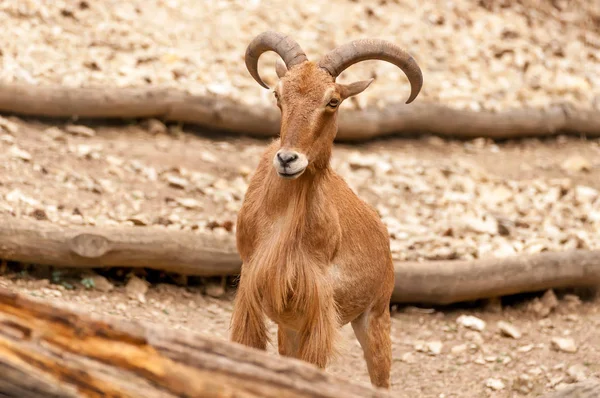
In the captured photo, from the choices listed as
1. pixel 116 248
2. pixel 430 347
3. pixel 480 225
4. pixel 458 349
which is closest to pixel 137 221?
pixel 116 248

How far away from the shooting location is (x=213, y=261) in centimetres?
839

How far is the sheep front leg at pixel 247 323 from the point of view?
6316 mm

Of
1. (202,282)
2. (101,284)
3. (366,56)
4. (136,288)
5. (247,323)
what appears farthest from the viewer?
(202,282)

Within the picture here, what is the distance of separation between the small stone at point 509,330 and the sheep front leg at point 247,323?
10.9ft

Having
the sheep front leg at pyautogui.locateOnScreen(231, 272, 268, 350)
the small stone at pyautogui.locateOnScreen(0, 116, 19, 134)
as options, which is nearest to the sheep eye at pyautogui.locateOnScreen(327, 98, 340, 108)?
the sheep front leg at pyautogui.locateOnScreen(231, 272, 268, 350)

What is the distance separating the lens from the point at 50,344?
14.3ft

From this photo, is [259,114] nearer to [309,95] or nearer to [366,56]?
[366,56]

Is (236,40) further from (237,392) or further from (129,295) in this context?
(237,392)

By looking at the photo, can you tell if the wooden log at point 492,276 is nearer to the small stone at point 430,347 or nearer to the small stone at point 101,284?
the small stone at point 430,347

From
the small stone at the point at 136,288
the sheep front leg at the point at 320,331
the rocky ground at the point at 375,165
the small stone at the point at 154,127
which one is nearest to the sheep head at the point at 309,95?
the sheep front leg at the point at 320,331

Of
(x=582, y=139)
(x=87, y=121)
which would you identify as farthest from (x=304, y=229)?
(x=582, y=139)

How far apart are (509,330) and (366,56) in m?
3.76

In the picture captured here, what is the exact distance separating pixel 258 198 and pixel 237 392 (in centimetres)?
249

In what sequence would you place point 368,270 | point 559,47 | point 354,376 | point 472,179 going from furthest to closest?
point 559,47
point 472,179
point 354,376
point 368,270
